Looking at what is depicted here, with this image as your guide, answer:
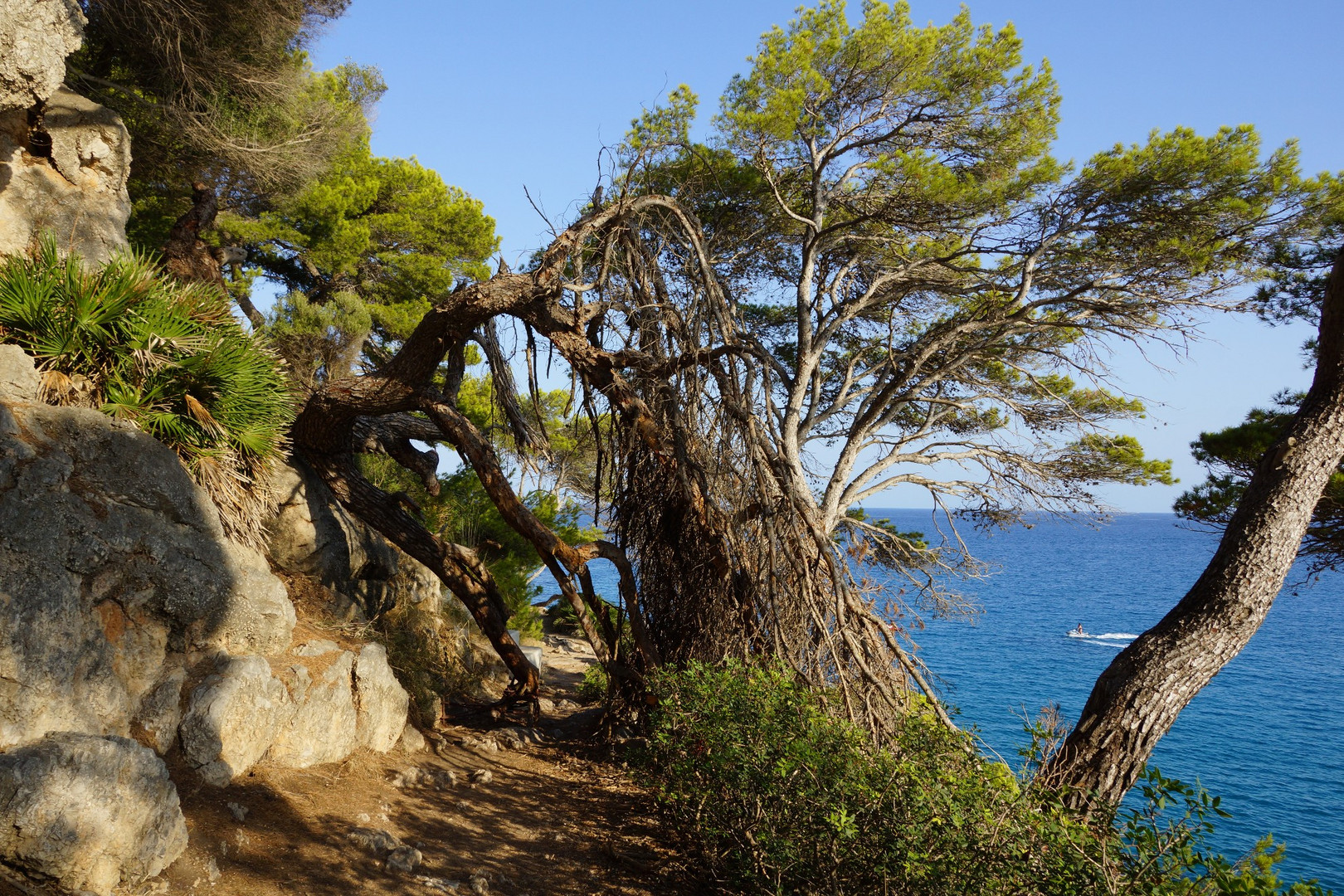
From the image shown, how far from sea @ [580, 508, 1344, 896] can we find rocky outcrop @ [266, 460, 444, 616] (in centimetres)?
464

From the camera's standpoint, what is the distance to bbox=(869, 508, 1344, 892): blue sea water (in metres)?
14.8

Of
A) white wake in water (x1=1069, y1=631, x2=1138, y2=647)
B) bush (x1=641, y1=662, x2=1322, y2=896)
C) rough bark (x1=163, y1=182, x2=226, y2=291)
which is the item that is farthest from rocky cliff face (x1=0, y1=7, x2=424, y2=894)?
white wake in water (x1=1069, y1=631, x2=1138, y2=647)

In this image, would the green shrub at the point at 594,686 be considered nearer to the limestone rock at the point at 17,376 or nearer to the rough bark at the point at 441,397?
the rough bark at the point at 441,397

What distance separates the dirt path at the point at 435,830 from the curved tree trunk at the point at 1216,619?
7.44ft

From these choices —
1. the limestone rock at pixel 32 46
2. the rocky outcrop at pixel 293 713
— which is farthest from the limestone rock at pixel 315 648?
the limestone rock at pixel 32 46

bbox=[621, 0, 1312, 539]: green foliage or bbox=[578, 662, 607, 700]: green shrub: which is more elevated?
bbox=[621, 0, 1312, 539]: green foliage

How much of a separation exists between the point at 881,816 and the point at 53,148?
8.38 meters

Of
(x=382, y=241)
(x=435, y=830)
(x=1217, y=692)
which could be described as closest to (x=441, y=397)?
(x=435, y=830)

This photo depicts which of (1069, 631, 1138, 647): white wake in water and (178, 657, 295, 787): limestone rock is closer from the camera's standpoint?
(178, 657, 295, 787): limestone rock

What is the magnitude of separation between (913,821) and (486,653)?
21.4ft

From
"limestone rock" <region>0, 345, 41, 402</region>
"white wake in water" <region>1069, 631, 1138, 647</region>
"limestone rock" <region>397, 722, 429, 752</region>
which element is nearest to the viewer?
"limestone rock" <region>0, 345, 41, 402</region>

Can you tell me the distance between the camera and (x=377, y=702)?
538cm

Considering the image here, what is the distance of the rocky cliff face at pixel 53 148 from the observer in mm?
6043

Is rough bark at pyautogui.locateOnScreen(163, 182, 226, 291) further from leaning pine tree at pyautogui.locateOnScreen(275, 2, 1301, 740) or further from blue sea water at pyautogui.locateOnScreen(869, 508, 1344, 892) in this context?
blue sea water at pyautogui.locateOnScreen(869, 508, 1344, 892)
